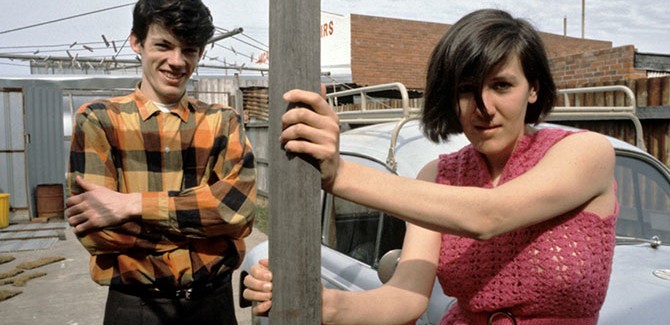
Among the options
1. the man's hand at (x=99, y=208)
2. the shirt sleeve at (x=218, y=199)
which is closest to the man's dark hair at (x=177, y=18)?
the shirt sleeve at (x=218, y=199)

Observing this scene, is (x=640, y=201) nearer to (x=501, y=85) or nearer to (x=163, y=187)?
(x=501, y=85)

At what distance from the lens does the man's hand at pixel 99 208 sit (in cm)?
199

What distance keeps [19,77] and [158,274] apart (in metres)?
13.9

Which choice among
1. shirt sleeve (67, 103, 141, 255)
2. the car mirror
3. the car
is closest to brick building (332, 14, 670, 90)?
the car

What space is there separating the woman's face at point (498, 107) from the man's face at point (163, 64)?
1226 millimetres

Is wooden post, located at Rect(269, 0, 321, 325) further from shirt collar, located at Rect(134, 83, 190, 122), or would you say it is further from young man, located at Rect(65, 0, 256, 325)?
shirt collar, located at Rect(134, 83, 190, 122)

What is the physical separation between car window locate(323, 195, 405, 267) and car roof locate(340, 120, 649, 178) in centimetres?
28

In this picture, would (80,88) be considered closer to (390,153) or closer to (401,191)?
(390,153)

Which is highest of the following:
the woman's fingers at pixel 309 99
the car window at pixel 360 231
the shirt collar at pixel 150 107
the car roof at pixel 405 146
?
the woman's fingers at pixel 309 99

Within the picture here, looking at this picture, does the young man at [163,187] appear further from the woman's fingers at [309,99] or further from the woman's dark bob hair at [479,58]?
the woman's fingers at [309,99]

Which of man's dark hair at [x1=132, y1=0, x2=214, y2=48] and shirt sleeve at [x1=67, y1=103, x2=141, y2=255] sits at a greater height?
man's dark hair at [x1=132, y1=0, x2=214, y2=48]

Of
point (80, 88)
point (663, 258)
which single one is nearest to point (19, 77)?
point (80, 88)

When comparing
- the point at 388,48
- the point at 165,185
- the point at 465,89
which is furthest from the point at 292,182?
the point at 388,48

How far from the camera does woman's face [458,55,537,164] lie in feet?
A: 4.75
